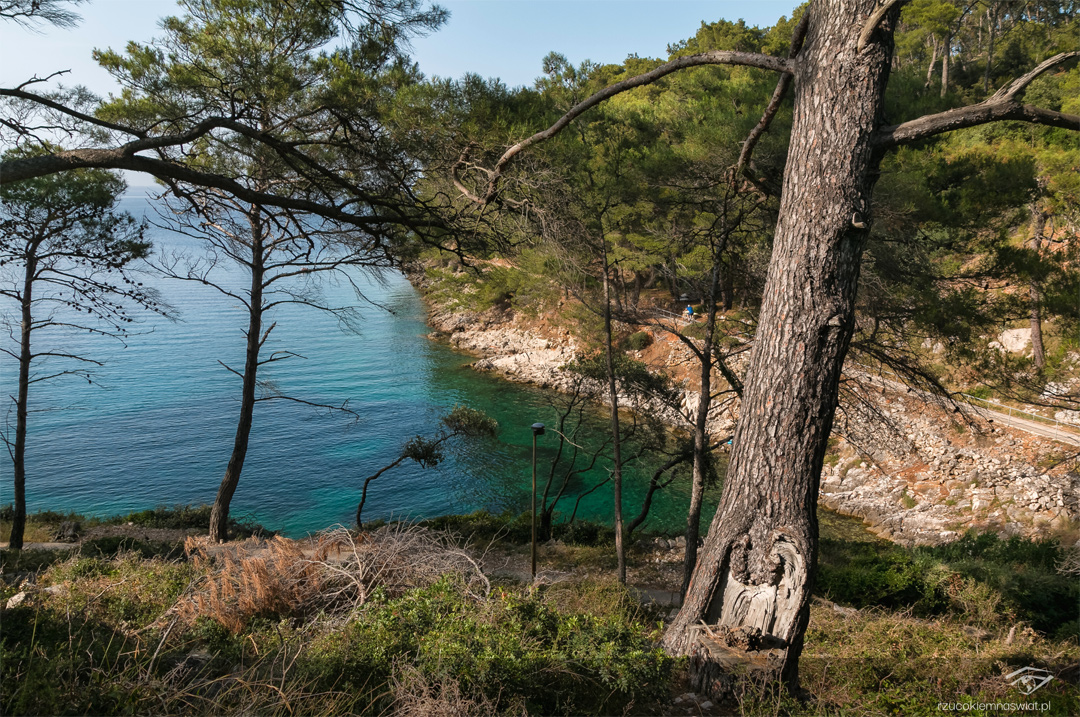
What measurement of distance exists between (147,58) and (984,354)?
33.4 feet

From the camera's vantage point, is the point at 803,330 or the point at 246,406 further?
the point at 246,406

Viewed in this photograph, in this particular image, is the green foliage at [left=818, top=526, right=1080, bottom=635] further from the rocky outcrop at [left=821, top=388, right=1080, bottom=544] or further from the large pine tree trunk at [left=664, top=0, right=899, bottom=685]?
the large pine tree trunk at [left=664, top=0, right=899, bottom=685]

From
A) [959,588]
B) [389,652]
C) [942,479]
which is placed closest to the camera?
[389,652]

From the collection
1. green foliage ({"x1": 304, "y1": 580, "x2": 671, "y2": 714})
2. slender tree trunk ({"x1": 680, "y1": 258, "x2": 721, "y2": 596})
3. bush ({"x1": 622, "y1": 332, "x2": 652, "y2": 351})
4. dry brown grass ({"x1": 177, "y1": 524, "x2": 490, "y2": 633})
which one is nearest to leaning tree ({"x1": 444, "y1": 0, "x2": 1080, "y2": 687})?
green foliage ({"x1": 304, "y1": 580, "x2": 671, "y2": 714})

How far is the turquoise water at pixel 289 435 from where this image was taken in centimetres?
1703

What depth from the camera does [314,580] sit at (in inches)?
179

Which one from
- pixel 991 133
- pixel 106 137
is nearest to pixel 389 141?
pixel 106 137

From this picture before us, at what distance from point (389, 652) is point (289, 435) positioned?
20.1 metres

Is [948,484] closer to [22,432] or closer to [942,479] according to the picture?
[942,479]

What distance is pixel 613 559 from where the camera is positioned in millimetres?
11484

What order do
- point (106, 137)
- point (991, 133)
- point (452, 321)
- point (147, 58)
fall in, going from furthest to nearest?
point (452, 321)
point (991, 133)
point (106, 137)
point (147, 58)

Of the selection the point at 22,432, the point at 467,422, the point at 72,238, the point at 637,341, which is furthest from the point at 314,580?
the point at 637,341

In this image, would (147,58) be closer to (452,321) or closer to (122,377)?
(122,377)

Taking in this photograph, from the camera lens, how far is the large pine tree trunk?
11.8 ft
